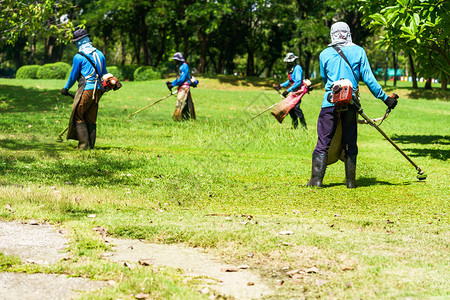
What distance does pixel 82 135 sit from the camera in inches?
444

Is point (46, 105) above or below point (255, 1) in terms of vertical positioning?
below

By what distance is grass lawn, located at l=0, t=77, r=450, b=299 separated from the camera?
4.47 meters

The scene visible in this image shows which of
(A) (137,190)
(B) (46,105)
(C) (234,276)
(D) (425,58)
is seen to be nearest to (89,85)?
(A) (137,190)

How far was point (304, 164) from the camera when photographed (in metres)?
11.1

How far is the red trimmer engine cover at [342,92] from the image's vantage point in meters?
7.55

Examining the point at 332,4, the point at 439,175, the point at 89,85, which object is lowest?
the point at 439,175

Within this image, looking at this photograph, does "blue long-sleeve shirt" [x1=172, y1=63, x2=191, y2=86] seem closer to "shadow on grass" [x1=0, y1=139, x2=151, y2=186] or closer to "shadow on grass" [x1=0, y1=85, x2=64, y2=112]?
"shadow on grass" [x1=0, y1=139, x2=151, y2=186]

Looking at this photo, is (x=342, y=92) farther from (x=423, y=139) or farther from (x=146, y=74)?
(x=146, y=74)

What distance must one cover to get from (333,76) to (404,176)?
2951 mm

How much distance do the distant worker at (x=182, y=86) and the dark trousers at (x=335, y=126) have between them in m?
8.97

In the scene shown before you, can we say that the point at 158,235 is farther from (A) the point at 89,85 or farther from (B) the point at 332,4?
(B) the point at 332,4

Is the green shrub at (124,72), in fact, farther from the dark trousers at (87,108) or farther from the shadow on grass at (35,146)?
the dark trousers at (87,108)

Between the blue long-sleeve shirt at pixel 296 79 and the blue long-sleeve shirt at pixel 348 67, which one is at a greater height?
the blue long-sleeve shirt at pixel 348 67

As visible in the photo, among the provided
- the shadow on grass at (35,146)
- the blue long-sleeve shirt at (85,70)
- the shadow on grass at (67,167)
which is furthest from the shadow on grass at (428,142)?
the shadow on grass at (35,146)
